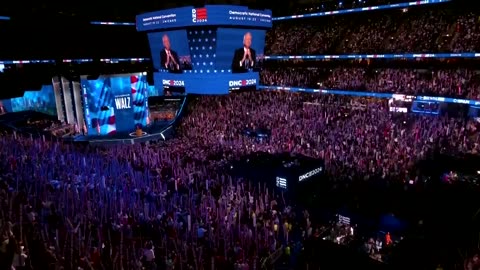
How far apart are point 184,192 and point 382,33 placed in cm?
2592

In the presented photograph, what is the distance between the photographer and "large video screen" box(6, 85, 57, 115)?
28.5 m

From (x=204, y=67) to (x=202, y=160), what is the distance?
877 cm

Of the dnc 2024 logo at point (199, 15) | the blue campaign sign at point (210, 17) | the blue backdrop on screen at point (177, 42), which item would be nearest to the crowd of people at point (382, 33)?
the blue campaign sign at point (210, 17)

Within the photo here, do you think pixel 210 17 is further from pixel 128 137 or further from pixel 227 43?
pixel 128 137

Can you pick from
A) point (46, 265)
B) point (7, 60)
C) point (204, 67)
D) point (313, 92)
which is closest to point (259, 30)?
point (204, 67)

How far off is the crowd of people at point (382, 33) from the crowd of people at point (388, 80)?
2123 millimetres

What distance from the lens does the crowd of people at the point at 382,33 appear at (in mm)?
27062

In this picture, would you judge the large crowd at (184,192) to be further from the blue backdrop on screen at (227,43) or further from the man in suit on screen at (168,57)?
the man in suit on screen at (168,57)

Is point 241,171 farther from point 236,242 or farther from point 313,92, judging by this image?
point 313,92

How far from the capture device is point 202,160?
19.0 meters

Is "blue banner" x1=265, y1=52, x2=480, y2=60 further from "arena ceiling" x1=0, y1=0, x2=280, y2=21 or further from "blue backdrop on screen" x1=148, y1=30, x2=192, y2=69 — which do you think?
"blue backdrop on screen" x1=148, y1=30, x2=192, y2=69

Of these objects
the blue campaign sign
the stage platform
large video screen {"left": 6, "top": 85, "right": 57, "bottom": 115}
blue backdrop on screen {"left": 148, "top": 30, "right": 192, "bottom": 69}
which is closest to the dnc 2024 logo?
the blue campaign sign

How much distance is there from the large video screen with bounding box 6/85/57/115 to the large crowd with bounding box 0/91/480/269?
356 inches

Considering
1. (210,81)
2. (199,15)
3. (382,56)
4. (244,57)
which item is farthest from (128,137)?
(382,56)
